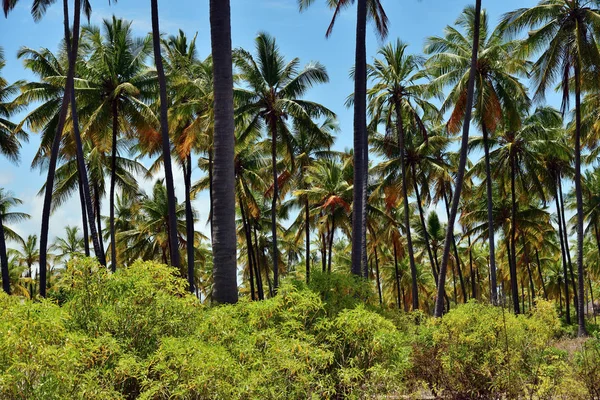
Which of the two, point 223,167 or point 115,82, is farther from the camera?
point 115,82

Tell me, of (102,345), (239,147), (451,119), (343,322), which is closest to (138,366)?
(102,345)

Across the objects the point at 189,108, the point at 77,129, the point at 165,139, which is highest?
the point at 189,108

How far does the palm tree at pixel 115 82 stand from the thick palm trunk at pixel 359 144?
10.6m

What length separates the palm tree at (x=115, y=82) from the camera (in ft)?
74.4

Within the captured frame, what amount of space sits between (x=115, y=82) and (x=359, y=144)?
515 inches

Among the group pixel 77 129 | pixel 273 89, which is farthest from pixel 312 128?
pixel 77 129

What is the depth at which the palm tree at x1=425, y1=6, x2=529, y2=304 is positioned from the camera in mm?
22141

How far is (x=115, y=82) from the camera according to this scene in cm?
2309

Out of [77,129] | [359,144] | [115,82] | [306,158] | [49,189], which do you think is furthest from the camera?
[306,158]

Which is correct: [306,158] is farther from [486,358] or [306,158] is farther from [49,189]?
[486,358]

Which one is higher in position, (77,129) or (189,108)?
(189,108)

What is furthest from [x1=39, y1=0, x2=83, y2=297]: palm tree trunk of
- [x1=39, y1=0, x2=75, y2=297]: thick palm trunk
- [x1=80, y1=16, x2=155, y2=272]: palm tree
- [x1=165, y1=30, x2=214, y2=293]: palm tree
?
[x1=165, y1=30, x2=214, y2=293]: palm tree

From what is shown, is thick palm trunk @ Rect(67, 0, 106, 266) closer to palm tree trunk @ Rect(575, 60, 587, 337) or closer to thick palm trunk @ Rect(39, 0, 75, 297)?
thick palm trunk @ Rect(39, 0, 75, 297)

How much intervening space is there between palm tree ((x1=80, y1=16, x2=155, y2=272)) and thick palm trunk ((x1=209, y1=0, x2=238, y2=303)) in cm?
1273
